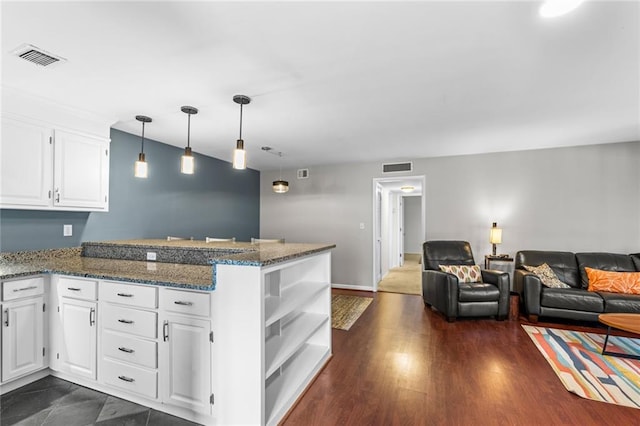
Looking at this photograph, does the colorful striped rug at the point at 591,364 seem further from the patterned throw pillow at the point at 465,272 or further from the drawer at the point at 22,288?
the drawer at the point at 22,288

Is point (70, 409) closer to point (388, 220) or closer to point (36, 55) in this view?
point (36, 55)

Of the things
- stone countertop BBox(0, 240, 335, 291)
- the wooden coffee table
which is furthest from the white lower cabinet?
the wooden coffee table

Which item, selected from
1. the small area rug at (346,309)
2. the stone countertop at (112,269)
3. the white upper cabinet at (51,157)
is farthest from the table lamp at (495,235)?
the white upper cabinet at (51,157)

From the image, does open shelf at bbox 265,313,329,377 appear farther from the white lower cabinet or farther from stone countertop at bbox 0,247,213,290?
the white lower cabinet

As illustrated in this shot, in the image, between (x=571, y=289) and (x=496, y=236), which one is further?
(x=496, y=236)

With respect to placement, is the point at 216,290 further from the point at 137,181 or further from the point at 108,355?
the point at 137,181

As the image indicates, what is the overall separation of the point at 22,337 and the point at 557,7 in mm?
4185

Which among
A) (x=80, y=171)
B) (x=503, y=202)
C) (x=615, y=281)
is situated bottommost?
(x=615, y=281)

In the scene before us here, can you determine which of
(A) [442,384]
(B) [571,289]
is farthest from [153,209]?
(B) [571,289]

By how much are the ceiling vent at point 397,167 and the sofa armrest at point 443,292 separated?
6.46 feet

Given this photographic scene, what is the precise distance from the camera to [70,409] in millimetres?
2105

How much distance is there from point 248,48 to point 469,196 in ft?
14.4

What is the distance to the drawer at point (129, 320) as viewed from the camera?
2.04 metres

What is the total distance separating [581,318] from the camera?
3.54 m
